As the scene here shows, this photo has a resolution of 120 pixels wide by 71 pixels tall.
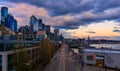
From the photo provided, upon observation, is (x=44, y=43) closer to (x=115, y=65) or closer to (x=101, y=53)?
(x=101, y=53)

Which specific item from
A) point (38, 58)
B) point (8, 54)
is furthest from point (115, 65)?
point (8, 54)

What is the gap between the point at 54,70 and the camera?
267 ft

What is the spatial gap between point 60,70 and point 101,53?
21171 mm

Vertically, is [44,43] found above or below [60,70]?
above

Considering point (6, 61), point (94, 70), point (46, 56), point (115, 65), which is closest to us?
point (6, 61)

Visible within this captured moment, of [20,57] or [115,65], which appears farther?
[115,65]

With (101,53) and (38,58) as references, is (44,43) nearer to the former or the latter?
(38,58)

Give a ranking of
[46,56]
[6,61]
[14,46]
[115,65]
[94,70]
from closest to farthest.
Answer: [6,61] → [14,46] → [94,70] → [115,65] → [46,56]

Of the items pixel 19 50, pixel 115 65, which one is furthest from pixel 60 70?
pixel 19 50

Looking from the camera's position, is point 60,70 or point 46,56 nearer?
point 60,70

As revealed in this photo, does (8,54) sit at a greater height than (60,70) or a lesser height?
greater

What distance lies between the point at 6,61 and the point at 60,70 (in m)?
34.2

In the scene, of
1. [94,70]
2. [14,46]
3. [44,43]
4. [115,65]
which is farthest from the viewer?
[44,43]

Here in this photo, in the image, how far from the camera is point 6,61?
49438 millimetres
